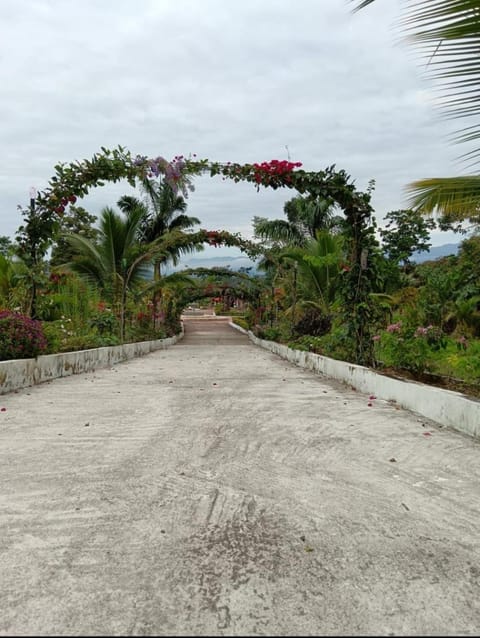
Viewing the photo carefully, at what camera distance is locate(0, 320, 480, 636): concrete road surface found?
5.49 feet

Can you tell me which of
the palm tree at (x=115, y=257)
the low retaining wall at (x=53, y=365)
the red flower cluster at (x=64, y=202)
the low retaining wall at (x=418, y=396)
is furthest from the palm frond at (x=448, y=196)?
the palm tree at (x=115, y=257)

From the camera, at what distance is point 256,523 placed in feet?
7.86

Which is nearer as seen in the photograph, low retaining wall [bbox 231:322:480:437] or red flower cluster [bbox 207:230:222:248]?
low retaining wall [bbox 231:322:480:437]

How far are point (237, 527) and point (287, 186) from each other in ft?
23.4

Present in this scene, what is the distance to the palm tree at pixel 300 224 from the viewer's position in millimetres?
23531

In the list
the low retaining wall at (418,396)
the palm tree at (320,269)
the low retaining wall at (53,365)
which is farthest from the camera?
the palm tree at (320,269)

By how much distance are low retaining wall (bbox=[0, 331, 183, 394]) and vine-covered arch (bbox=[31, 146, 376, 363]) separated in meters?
2.28

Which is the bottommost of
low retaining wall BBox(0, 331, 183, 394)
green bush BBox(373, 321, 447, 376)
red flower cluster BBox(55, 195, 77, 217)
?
low retaining wall BBox(0, 331, 183, 394)

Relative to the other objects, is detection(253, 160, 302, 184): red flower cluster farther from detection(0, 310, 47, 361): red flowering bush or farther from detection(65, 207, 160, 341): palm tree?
detection(65, 207, 160, 341): palm tree

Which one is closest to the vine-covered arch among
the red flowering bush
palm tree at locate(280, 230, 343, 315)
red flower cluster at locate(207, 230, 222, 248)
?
the red flowering bush

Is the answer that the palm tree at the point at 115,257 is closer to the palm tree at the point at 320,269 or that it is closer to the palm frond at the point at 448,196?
the palm tree at the point at 320,269

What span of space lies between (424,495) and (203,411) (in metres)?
2.74

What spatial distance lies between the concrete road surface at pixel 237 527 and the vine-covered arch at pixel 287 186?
3343 millimetres

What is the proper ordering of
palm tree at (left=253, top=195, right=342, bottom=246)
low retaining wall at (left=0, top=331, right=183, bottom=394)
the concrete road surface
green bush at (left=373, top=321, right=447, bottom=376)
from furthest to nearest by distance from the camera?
palm tree at (left=253, top=195, right=342, bottom=246) < low retaining wall at (left=0, top=331, right=183, bottom=394) < green bush at (left=373, top=321, right=447, bottom=376) < the concrete road surface
